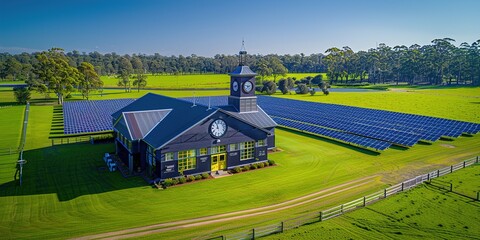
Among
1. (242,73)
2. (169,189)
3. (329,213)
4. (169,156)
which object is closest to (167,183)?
(169,189)

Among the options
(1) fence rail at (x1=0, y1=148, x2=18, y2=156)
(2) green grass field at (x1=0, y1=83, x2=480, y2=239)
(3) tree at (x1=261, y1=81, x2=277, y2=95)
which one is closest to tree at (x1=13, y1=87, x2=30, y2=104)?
(2) green grass field at (x1=0, y1=83, x2=480, y2=239)

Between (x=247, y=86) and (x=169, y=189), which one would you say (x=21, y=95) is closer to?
(x=247, y=86)

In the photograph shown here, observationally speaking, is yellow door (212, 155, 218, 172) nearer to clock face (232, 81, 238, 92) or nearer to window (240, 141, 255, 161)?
window (240, 141, 255, 161)

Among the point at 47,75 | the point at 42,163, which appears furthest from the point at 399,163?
the point at 47,75

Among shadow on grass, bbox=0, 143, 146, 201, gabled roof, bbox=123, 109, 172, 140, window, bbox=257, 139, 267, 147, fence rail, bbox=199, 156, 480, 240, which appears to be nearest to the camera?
fence rail, bbox=199, 156, 480, 240

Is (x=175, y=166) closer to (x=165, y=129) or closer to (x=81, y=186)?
(x=165, y=129)

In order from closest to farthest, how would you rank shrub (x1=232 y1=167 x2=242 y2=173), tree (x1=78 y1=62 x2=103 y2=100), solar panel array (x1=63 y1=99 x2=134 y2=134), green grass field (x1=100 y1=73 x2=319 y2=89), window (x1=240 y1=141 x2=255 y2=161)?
shrub (x1=232 y1=167 x2=242 y2=173), window (x1=240 y1=141 x2=255 y2=161), solar panel array (x1=63 y1=99 x2=134 y2=134), tree (x1=78 y1=62 x2=103 y2=100), green grass field (x1=100 y1=73 x2=319 y2=89)

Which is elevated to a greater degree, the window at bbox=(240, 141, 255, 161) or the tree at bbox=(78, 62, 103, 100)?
the tree at bbox=(78, 62, 103, 100)

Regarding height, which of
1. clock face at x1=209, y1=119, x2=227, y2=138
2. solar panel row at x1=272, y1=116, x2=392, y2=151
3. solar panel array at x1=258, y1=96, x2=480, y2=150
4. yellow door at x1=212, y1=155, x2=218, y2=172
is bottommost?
yellow door at x1=212, y1=155, x2=218, y2=172
